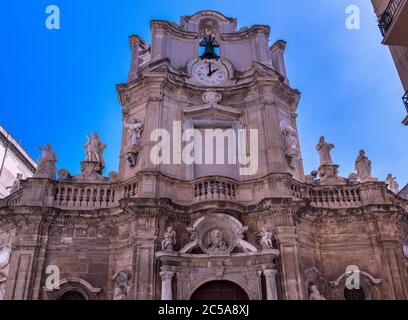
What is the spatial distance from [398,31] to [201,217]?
7597 mm

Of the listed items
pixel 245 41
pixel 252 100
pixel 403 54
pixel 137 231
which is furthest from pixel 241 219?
pixel 245 41

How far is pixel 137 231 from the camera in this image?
12375 millimetres

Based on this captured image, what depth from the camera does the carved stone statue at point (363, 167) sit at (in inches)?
575

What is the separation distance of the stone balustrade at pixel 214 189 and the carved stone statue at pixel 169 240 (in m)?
1.59

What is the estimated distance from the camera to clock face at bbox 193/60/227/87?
57.2ft

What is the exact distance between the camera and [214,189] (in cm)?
1337

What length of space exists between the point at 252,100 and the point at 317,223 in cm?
539

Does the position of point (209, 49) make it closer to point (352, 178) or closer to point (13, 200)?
point (352, 178)

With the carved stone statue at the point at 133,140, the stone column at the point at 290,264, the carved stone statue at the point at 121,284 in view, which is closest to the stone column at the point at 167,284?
the carved stone statue at the point at 121,284

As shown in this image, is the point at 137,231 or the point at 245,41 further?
the point at 245,41

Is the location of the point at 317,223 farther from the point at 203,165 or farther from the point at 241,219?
the point at 203,165

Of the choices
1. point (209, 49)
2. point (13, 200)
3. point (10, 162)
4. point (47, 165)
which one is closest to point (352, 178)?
point (209, 49)
